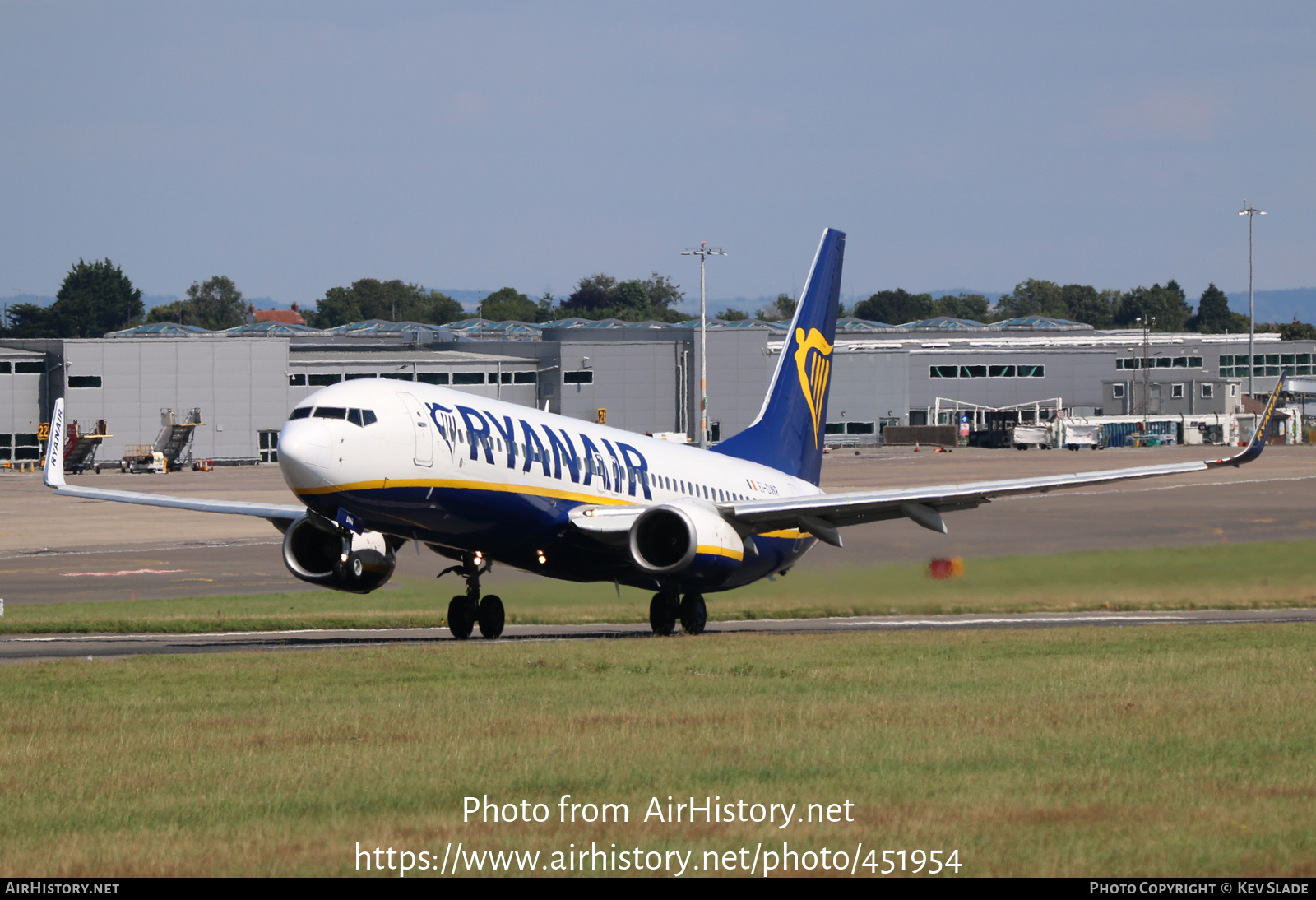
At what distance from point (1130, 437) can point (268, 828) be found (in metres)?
157

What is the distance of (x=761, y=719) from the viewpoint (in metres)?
17.3

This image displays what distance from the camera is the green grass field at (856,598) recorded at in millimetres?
39469

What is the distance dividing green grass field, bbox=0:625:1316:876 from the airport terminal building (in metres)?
88.5

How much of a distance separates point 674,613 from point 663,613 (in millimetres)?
324

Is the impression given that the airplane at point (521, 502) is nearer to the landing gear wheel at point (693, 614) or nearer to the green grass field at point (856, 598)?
the landing gear wheel at point (693, 614)

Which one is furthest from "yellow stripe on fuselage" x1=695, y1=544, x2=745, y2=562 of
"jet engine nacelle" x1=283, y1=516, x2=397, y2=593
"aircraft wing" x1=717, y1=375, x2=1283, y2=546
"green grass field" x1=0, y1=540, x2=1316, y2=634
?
"green grass field" x1=0, y1=540, x2=1316, y2=634

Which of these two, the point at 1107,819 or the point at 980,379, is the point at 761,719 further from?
the point at 980,379

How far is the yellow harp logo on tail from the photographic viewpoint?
43.7 metres

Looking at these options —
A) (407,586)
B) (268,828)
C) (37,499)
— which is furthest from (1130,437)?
(268,828)

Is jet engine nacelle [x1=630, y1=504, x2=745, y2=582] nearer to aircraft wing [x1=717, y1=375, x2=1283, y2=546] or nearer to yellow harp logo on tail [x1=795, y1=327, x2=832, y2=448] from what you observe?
aircraft wing [x1=717, y1=375, x2=1283, y2=546]

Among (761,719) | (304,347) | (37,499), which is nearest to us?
(761,719)

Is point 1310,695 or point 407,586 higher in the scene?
point 1310,695

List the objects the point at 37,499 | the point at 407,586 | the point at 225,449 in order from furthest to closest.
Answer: the point at 225,449 < the point at 37,499 < the point at 407,586

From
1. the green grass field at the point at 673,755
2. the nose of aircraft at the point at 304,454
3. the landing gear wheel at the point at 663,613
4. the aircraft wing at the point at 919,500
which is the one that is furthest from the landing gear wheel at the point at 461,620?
the green grass field at the point at 673,755
